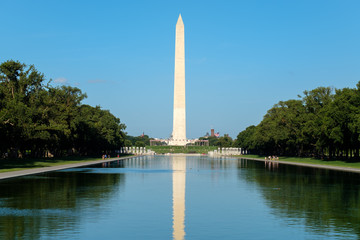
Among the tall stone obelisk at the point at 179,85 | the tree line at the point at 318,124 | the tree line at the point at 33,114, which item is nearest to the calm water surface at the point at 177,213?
the tree line at the point at 33,114

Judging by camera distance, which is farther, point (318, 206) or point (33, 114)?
point (33, 114)

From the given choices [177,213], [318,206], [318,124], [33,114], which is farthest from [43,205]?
[318,124]

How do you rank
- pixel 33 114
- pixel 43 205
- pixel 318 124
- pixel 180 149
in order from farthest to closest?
pixel 180 149
pixel 318 124
pixel 33 114
pixel 43 205

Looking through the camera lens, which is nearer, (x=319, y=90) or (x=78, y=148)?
(x=319, y=90)

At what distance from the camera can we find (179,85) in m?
114

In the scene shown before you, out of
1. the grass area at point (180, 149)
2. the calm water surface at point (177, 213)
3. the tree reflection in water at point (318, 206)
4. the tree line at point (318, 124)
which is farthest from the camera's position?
the grass area at point (180, 149)

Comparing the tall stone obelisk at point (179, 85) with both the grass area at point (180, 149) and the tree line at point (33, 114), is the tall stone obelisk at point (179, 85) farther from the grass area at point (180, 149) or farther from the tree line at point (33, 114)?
the tree line at point (33, 114)

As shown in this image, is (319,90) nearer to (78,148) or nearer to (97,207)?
(78,148)

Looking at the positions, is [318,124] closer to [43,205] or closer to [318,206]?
[318,206]

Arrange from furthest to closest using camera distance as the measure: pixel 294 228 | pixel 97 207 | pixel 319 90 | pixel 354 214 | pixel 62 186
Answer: pixel 319 90, pixel 62 186, pixel 97 207, pixel 354 214, pixel 294 228

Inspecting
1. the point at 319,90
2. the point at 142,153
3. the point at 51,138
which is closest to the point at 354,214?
the point at 51,138

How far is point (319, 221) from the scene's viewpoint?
1524 cm

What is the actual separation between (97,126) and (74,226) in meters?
75.9

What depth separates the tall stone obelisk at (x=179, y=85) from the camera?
110 metres
